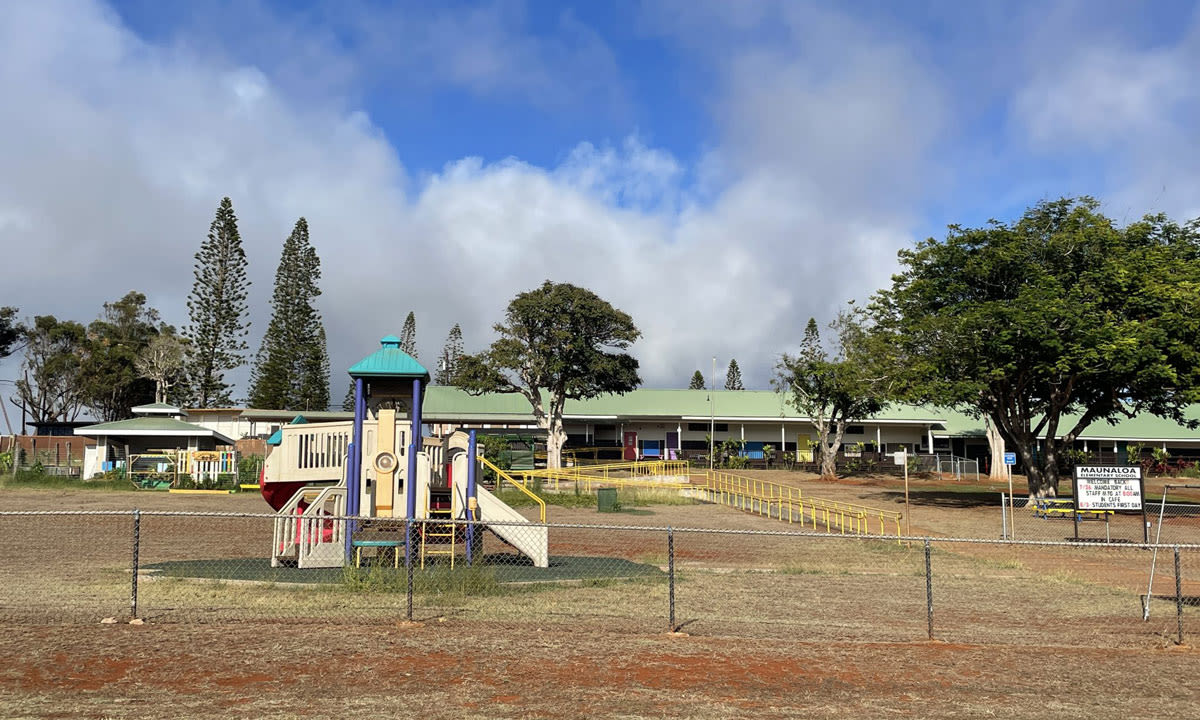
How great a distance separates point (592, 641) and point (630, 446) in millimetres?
49909

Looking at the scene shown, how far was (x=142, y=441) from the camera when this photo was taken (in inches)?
1756

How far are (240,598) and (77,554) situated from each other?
7170 mm

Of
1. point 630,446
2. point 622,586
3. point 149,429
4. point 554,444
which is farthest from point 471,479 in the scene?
point 630,446

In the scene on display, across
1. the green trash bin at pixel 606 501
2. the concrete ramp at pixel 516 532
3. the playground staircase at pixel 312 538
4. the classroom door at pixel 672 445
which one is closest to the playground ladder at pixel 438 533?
the concrete ramp at pixel 516 532

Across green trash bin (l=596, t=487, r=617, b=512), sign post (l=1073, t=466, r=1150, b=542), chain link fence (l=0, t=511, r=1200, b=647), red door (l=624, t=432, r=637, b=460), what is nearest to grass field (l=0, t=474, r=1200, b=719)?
chain link fence (l=0, t=511, r=1200, b=647)

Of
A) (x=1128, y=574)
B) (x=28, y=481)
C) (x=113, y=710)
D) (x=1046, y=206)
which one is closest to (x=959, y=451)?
(x=1046, y=206)

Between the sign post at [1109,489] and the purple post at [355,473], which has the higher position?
the purple post at [355,473]

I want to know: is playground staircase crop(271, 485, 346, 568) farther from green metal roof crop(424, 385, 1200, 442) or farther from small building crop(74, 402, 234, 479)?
green metal roof crop(424, 385, 1200, 442)

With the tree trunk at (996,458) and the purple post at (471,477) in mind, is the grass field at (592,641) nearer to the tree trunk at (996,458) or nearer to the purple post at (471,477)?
the purple post at (471,477)

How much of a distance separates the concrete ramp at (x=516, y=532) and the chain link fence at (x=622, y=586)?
18cm

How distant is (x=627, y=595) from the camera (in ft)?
42.7

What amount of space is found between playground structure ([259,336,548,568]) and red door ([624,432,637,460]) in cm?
4140

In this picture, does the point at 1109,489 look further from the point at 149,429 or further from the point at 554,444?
the point at 149,429

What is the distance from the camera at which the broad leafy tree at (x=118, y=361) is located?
7625cm
